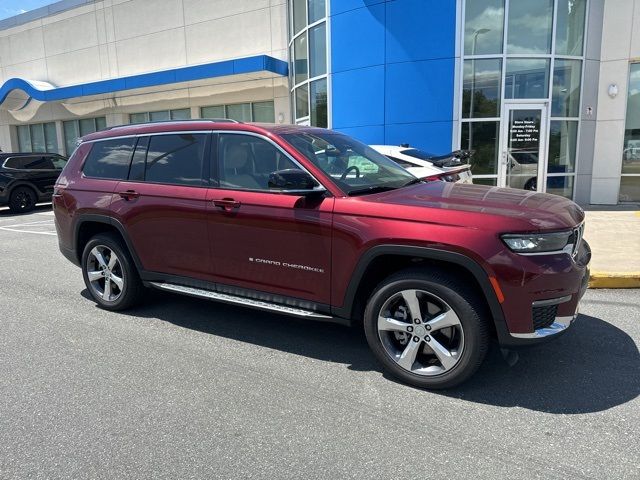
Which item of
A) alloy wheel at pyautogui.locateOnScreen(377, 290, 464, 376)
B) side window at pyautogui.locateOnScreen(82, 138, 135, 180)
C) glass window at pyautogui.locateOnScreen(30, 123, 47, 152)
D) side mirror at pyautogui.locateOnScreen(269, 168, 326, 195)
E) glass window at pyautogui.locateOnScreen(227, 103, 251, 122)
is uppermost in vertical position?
glass window at pyautogui.locateOnScreen(227, 103, 251, 122)

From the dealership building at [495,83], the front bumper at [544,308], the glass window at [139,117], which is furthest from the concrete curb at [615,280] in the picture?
the glass window at [139,117]

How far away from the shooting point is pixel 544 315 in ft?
10.4

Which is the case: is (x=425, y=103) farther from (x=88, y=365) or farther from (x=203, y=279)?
(x=88, y=365)

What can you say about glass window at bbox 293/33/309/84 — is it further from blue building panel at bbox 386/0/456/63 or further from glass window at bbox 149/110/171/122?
glass window at bbox 149/110/171/122

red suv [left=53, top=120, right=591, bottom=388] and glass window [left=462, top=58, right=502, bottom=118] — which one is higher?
glass window [left=462, top=58, right=502, bottom=118]

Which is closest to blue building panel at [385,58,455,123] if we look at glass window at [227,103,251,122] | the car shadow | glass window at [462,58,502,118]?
glass window at [462,58,502,118]

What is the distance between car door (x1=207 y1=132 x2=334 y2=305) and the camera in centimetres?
369

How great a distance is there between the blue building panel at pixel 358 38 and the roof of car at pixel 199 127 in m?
8.29

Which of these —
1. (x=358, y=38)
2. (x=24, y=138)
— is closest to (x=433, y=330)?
(x=358, y=38)

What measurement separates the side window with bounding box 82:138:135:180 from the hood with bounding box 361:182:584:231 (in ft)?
8.82

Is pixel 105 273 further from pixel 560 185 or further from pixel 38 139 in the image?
pixel 38 139

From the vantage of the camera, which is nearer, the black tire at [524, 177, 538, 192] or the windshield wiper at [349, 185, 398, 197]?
the windshield wiper at [349, 185, 398, 197]

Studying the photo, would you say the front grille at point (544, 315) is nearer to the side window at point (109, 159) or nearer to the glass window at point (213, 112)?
the side window at point (109, 159)

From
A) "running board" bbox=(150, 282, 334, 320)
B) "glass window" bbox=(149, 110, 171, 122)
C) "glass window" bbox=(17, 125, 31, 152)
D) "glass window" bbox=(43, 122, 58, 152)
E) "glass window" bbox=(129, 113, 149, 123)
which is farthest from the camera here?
"glass window" bbox=(17, 125, 31, 152)
